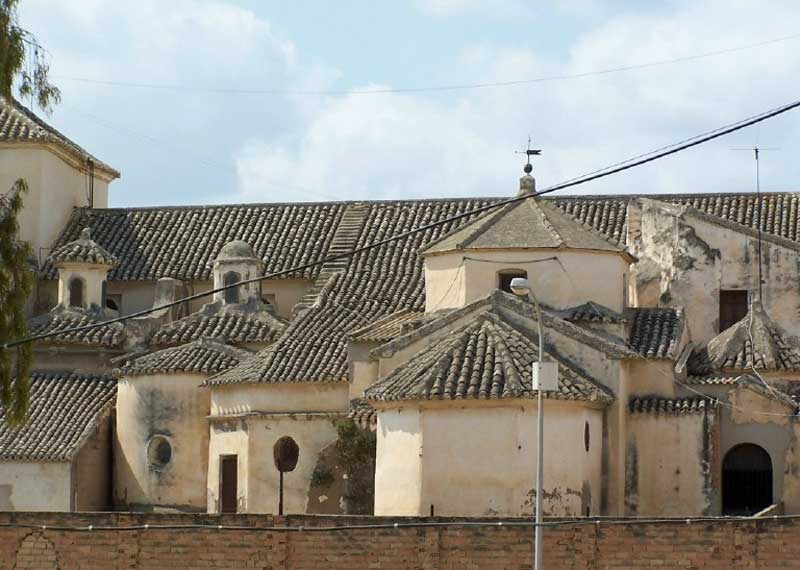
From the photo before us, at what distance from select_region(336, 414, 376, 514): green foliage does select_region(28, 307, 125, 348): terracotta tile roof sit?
10.9 meters

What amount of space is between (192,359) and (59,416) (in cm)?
437

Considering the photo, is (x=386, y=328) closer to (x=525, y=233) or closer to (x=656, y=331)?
(x=525, y=233)

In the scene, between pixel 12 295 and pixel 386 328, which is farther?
pixel 386 328

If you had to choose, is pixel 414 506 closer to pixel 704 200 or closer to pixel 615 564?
pixel 615 564

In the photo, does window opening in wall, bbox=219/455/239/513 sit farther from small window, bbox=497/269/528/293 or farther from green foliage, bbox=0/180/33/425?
green foliage, bbox=0/180/33/425

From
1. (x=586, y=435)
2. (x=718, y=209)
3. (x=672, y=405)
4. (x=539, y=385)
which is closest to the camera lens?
(x=539, y=385)

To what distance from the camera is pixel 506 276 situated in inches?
1889

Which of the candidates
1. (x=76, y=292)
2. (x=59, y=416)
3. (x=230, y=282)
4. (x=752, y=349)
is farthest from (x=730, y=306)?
(x=76, y=292)

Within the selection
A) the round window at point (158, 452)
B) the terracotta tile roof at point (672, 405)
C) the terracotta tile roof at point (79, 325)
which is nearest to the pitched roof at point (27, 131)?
the terracotta tile roof at point (79, 325)

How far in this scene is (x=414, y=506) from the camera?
42.9 meters

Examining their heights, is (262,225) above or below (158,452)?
above

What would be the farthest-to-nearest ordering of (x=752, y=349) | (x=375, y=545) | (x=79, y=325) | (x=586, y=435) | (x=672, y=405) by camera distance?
(x=79, y=325) → (x=752, y=349) → (x=672, y=405) → (x=586, y=435) → (x=375, y=545)

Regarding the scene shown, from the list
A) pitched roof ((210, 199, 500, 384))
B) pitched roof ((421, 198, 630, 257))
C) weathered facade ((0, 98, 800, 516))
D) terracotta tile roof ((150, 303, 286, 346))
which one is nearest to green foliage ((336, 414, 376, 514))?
weathered facade ((0, 98, 800, 516))

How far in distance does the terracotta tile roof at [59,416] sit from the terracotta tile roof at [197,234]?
504 centimetres
